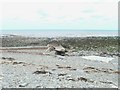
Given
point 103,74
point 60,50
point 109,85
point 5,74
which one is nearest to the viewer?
point 109,85

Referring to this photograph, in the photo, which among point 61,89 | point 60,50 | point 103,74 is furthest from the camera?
point 60,50

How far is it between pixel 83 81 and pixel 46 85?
259 cm

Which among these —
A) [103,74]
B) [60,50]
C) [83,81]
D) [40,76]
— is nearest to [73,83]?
[83,81]

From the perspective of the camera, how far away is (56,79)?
17.1 meters

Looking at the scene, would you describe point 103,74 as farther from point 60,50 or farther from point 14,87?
point 60,50

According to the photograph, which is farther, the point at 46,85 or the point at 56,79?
the point at 56,79

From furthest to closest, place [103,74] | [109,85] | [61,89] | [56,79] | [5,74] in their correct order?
[103,74]
[5,74]
[56,79]
[109,85]
[61,89]

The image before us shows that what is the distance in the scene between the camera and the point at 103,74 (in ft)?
66.8

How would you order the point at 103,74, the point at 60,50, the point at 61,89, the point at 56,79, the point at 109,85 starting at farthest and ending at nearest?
the point at 60,50 < the point at 103,74 < the point at 56,79 < the point at 109,85 < the point at 61,89

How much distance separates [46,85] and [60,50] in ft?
60.8

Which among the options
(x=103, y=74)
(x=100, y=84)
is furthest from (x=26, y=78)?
(x=103, y=74)

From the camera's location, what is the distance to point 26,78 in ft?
56.8

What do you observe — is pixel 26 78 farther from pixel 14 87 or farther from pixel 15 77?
pixel 14 87

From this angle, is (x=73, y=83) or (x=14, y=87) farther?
(x=73, y=83)
